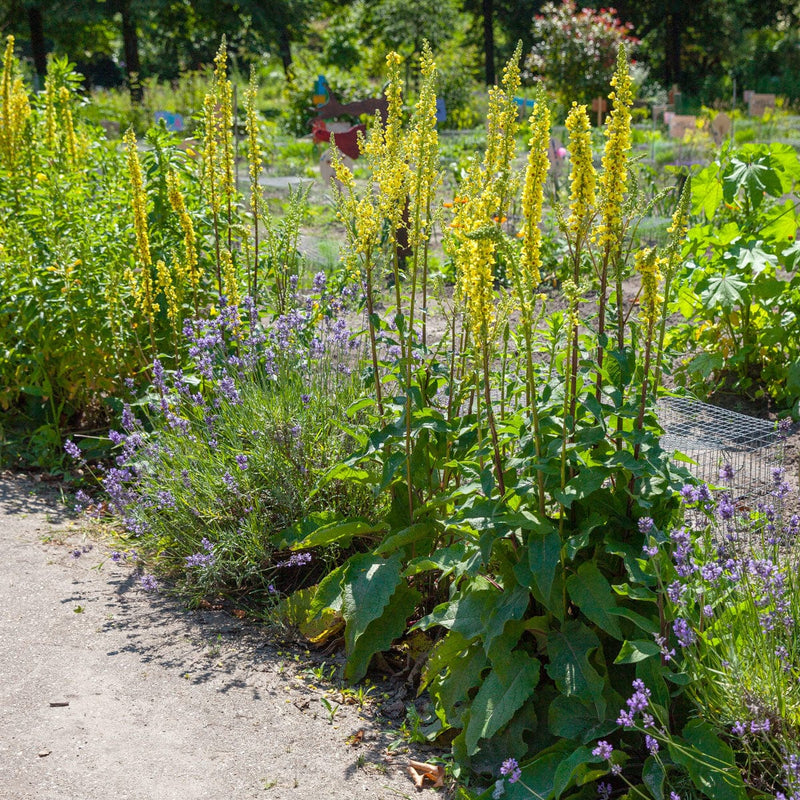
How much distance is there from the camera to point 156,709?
9.27ft

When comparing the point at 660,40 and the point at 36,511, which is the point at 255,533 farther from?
the point at 660,40

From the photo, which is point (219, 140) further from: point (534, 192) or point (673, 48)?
point (673, 48)

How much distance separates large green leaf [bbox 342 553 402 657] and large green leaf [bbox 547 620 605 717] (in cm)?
58

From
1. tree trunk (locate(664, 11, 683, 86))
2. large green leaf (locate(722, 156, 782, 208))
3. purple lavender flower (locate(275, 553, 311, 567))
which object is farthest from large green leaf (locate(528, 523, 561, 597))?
tree trunk (locate(664, 11, 683, 86))

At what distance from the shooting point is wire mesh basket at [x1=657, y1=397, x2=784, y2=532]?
3.77 meters

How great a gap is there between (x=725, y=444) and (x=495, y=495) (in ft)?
5.72

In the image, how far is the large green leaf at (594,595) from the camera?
2395mm

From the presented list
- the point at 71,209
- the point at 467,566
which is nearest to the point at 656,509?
the point at 467,566

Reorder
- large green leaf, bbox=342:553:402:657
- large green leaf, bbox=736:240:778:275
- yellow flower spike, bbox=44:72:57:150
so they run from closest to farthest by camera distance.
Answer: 1. large green leaf, bbox=342:553:402:657
2. large green leaf, bbox=736:240:778:275
3. yellow flower spike, bbox=44:72:57:150

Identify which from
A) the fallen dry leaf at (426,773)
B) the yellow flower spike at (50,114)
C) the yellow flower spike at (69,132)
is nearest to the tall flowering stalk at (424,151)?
the fallen dry leaf at (426,773)

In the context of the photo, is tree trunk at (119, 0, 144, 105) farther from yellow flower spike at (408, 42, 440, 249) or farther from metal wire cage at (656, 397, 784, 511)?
yellow flower spike at (408, 42, 440, 249)

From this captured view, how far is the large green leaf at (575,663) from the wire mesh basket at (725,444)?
1.30m

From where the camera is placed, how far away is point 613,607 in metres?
2.40

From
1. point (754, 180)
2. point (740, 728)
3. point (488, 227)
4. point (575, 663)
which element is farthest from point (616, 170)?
point (754, 180)
